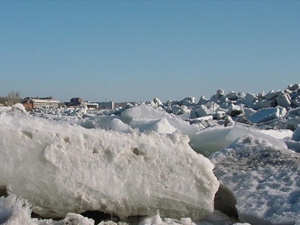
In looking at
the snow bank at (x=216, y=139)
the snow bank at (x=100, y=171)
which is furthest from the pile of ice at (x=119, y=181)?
the snow bank at (x=216, y=139)

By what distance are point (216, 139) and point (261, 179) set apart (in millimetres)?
984

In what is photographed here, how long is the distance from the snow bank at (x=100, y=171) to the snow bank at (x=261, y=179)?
226 millimetres

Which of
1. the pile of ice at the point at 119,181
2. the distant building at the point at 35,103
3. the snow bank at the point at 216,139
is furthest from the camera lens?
the distant building at the point at 35,103

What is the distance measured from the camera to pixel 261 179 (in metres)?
2.85

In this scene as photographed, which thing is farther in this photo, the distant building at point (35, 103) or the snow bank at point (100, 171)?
the distant building at point (35, 103)

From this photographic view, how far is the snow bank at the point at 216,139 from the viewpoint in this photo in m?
3.76

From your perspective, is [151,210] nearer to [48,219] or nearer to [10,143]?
[48,219]

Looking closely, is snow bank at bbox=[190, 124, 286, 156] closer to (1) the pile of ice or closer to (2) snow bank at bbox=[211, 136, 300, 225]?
(2) snow bank at bbox=[211, 136, 300, 225]

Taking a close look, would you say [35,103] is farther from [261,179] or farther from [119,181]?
[119,181]

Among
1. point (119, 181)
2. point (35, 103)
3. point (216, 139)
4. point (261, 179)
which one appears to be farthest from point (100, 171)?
point (35, 103)

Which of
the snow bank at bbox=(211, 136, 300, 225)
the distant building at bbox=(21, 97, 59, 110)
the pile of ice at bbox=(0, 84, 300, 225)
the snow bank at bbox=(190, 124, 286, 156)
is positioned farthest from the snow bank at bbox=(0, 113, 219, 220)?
the distant building at bbox=(21, 97, 59, 110)

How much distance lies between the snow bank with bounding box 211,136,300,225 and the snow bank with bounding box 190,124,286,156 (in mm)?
366

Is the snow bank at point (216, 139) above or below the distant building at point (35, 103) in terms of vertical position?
above

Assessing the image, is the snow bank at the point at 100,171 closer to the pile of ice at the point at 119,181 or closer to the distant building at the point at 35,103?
the pile of ice at the point at 119,181
